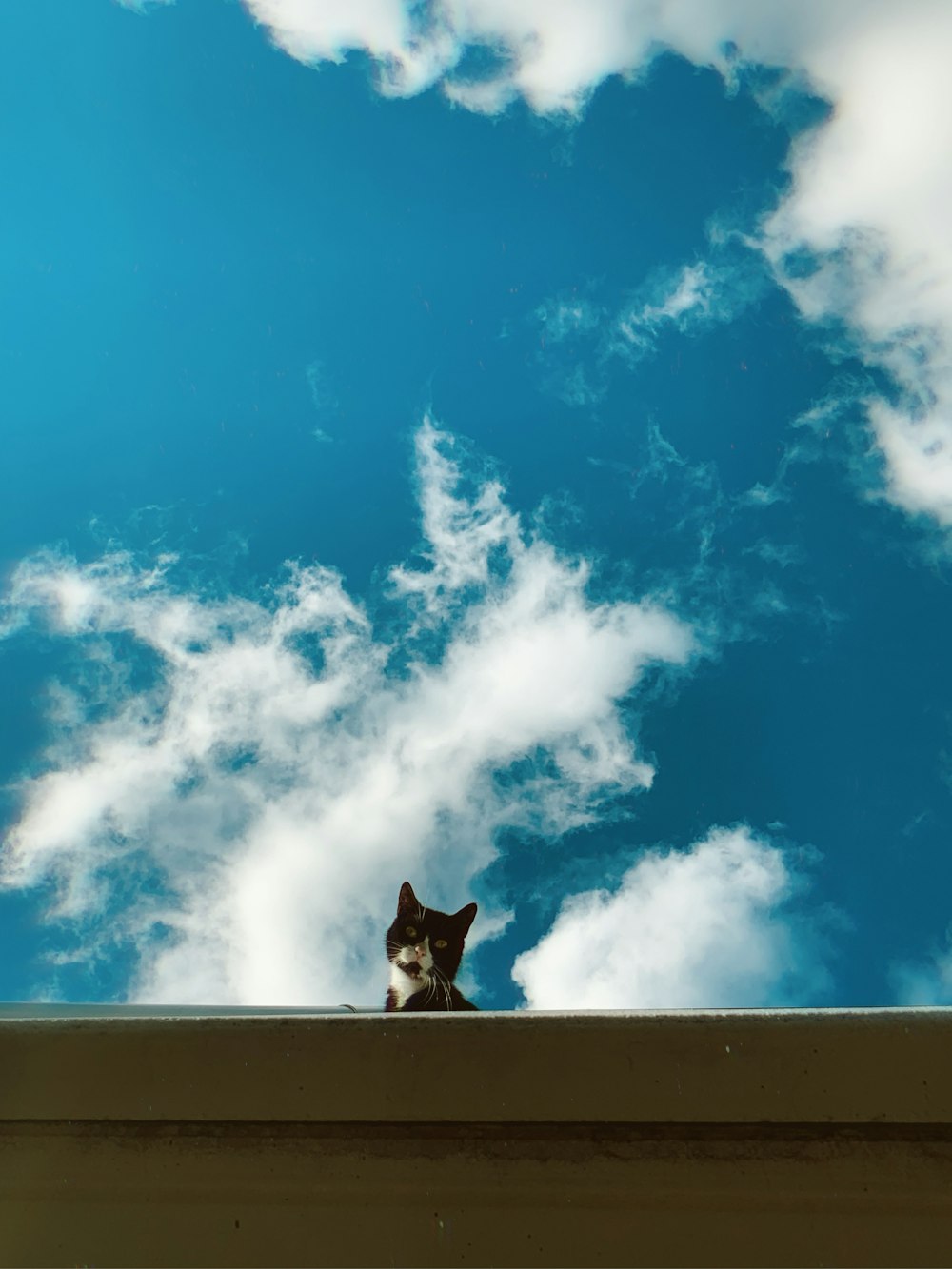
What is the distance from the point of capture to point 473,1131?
0.93m

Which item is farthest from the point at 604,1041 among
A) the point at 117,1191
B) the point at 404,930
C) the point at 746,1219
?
the point at 404,930

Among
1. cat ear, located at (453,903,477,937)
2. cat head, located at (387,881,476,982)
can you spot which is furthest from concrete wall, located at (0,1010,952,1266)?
cat ear, located at (453,903,477,937)

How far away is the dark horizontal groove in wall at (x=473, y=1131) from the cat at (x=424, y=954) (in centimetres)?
217

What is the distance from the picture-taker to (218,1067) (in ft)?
3.13

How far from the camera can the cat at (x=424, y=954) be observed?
3160mm

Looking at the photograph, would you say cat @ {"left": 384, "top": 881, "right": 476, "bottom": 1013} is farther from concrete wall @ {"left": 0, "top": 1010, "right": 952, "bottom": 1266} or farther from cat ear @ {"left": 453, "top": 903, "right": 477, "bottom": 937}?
concrete wall @ {"left": 0, "top": 1010, "right": 952, "bottom": 1266}

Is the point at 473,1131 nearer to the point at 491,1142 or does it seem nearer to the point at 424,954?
the point at 491,1142

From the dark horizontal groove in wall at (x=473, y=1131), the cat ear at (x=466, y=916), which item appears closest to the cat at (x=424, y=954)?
the cat ear at (x=466, y=916)

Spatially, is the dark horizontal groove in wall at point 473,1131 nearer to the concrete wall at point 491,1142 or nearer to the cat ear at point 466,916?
the concrete wall at point 491,1142

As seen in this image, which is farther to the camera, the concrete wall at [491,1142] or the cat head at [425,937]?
the cat head at [425,937]

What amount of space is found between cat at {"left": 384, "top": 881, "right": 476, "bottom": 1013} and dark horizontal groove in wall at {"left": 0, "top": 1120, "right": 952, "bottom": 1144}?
7.12 ft

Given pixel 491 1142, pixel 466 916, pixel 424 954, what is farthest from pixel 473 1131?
pixel 466 916

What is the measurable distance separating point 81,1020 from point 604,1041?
1.81ft

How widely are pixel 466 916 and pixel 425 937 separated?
215 millimetres
